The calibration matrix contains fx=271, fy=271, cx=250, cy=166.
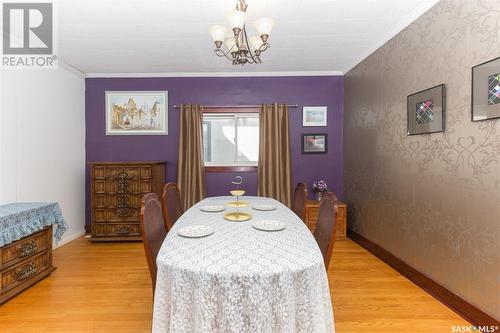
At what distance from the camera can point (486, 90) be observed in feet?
5.90

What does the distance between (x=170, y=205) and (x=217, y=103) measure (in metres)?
2.16

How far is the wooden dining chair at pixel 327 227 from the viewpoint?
1661 mm

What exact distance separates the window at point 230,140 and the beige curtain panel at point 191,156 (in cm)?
24

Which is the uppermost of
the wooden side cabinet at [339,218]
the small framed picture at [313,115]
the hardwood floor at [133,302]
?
the small framed picture at [313,115]

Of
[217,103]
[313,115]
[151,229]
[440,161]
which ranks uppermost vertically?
[217,103]

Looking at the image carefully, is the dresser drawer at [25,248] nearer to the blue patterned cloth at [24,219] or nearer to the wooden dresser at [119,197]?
the blue patterned cloth at [24,219]

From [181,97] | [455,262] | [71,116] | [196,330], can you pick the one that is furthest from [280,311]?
[71,116]

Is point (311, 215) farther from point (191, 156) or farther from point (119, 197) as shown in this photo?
point (119, 197)

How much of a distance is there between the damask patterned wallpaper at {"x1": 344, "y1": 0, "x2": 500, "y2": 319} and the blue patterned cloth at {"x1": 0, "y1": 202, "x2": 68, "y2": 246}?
3.54 metres

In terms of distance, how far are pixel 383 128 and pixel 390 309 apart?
1.87 m

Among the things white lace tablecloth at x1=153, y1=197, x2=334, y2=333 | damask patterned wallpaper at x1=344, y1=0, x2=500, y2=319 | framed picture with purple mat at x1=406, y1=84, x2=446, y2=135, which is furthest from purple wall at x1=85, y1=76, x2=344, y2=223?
white lace tablecloth at x1=153, y1=197, x2=334, y2=333

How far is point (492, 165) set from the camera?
69.6 inches

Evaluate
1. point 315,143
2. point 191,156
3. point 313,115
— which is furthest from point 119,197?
point 313,115

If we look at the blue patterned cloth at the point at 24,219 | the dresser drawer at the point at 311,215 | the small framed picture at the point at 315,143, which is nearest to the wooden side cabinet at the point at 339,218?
the dresser drawer at the point at 311,215
